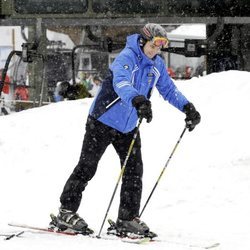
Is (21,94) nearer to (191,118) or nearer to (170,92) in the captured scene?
(170,92)

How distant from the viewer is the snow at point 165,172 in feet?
22.4

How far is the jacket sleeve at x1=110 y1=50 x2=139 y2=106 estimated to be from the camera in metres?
6.00

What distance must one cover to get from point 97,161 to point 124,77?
2.64ft

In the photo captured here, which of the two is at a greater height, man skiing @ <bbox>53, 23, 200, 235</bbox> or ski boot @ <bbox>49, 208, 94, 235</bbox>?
man skiing @ <bbox>53, 23, 200, 235</bbox>

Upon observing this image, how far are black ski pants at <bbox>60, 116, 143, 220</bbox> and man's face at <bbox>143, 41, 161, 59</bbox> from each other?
2.09ft

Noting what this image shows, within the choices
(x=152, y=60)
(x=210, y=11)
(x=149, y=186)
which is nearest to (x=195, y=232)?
(x=152, y=60)

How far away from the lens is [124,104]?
6.36m

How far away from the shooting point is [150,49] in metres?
6.30

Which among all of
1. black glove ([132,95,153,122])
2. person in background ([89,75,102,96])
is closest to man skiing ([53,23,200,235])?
black glove ([132,95,153,122])

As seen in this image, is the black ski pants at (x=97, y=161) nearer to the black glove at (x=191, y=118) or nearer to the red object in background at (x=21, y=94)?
the black glove at (x=191, y=118)

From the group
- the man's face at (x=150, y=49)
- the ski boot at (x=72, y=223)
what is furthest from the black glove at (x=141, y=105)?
the ski boot at (x=72, y=223)

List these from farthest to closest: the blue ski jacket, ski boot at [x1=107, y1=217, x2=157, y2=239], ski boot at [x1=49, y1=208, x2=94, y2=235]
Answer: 1. ski boot at [x1=49, y1=208, x2=94, y2=235]
2. ski boot at [x1=107, y1=217, x2=157, y2=239]
3. the blue ski jacket

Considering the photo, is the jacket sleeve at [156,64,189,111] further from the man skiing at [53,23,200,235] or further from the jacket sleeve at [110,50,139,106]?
the jacket sleeve at [110,50,139,106]

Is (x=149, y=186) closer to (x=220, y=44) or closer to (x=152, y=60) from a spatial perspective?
(x=152, y=60)
